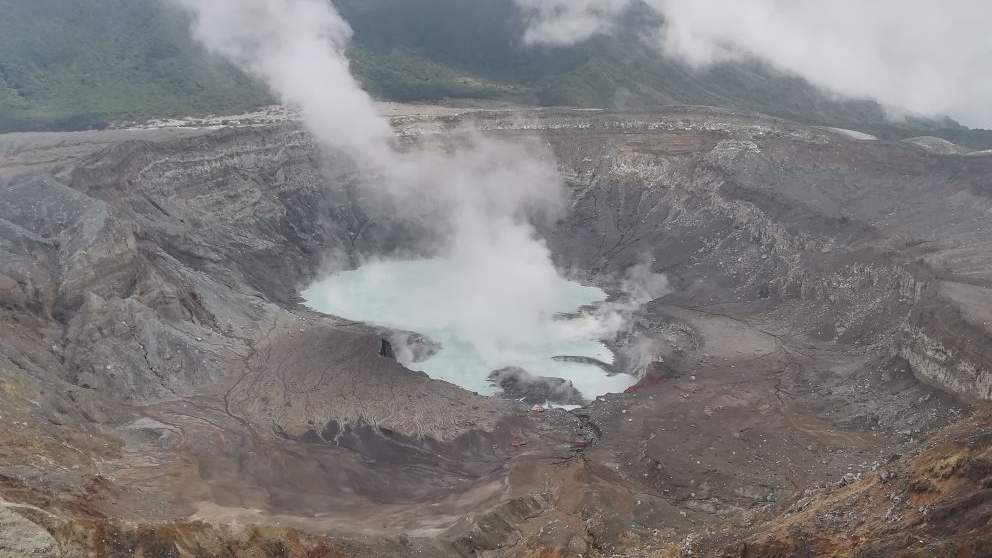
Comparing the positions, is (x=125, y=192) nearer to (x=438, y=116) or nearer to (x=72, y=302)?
(x=72, y=302)

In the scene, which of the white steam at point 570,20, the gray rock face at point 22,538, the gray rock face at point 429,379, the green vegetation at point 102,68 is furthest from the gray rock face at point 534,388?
the white steam at point 570,20

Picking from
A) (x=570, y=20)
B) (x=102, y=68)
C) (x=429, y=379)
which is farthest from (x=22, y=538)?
(x=570, y=20)

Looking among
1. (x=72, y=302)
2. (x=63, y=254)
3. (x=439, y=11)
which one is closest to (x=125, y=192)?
(x=63, y=254)

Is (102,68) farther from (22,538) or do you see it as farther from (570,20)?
(22,538)

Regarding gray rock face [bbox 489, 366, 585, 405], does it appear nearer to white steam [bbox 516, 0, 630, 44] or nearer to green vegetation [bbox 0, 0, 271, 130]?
green vegetation [bbox 0, 0, 271, 130]

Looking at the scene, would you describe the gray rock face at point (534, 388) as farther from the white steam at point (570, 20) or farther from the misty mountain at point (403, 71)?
the white steam at point (570, 20)

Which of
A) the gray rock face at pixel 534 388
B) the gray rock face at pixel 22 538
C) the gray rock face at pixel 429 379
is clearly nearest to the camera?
the gray rock face at pixel 22 538
